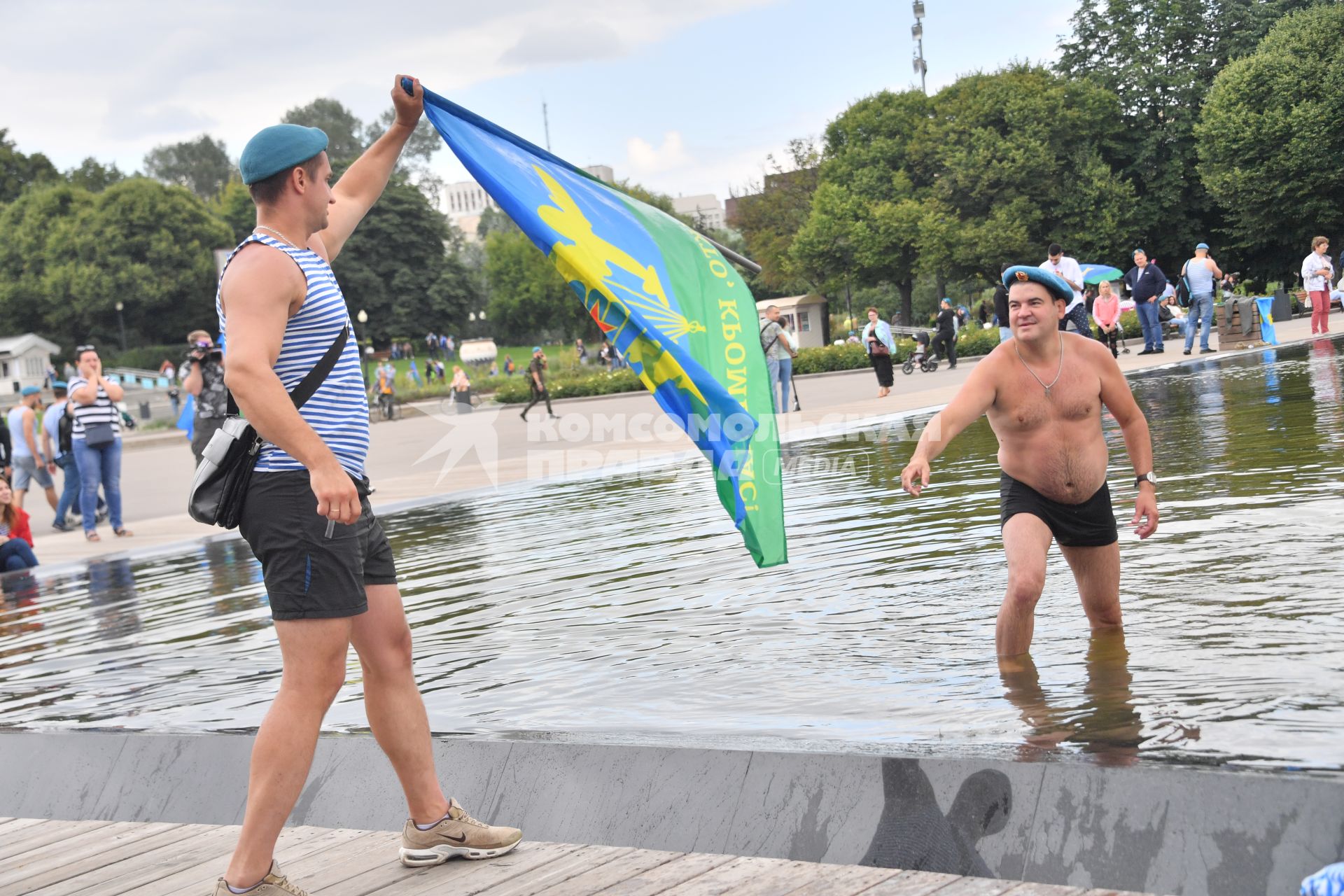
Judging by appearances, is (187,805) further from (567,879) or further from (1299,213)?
(1299,213)

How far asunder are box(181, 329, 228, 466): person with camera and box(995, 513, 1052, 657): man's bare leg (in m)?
8.44

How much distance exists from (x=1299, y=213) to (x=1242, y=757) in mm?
57090

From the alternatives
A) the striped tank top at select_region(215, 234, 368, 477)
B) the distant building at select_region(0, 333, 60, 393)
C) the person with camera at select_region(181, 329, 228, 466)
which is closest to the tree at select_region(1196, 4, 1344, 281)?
the person with camera at select_region(181, 329, 228, 466)

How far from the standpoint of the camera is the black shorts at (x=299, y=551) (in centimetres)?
345

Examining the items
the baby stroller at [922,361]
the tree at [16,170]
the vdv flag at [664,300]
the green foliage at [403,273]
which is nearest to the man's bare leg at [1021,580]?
the vdv flag at [664,300]

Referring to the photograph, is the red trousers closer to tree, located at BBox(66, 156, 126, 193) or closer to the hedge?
the hedge

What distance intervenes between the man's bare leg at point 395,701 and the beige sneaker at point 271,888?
0.42 m

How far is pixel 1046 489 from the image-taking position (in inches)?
205

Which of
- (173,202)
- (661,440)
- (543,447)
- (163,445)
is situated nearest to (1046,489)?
(661,440)

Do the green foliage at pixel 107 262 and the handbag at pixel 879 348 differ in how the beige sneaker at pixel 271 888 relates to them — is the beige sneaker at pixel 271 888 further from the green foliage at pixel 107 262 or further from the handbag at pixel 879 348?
the green foliage at pixel 107 262

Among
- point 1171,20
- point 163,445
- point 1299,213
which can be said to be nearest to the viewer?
point 163,445

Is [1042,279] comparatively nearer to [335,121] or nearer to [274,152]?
[274,152]

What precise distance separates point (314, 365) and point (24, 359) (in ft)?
309

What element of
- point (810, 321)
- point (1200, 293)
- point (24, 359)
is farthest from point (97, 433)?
point (24, 359)
